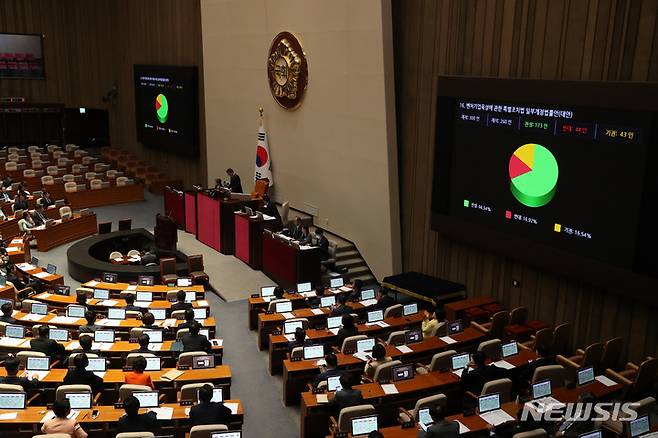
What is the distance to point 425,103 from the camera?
1322 cm

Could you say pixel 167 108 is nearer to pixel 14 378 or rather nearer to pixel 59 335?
pixel 59 335

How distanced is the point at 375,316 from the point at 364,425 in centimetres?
403

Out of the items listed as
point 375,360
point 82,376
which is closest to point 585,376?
point 375,360

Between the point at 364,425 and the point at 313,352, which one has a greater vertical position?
the point at 364,425

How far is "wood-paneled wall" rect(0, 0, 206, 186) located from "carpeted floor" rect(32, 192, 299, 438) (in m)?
8.57

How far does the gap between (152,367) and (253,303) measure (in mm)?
3275

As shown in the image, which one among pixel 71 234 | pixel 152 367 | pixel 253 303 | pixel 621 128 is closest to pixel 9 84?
pixel 71 234

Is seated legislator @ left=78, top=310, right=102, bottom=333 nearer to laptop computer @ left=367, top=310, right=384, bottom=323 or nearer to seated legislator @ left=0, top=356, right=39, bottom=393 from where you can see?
seated legislator @ left=0, top=356, right=39, bottom=393

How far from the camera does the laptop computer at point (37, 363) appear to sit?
8805mm

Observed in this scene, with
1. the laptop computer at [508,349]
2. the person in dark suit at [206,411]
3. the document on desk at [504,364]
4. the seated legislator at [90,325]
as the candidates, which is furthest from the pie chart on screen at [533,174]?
the seated legislator at [90,325]

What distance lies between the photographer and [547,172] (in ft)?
34.6

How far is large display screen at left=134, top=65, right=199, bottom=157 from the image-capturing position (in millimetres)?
21562

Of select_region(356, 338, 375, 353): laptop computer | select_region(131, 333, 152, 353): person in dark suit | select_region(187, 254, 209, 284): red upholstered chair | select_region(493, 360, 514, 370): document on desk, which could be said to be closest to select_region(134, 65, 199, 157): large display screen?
select_region(187, 254, 209, 284): red upholstered chair

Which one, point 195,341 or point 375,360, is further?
point 195,341
